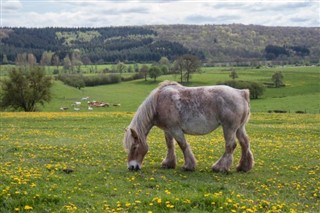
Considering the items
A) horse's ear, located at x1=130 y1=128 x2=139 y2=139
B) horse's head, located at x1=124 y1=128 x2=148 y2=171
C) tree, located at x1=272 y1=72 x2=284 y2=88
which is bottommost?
tree, located at x1=272 y1=72 x2=284 y2=88

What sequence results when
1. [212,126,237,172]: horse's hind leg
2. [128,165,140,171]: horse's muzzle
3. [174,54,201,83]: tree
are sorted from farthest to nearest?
[174,54,201,83]: tree
[212,126,237,172]: horse's hind leg
[128,165,140,171]: horse's muzzle

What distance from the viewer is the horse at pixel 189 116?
A: 12.7 metres

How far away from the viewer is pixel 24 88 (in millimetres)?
56375

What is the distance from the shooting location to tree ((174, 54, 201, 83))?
10036 cm

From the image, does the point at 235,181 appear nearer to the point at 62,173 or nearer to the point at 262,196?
the point at 262,196

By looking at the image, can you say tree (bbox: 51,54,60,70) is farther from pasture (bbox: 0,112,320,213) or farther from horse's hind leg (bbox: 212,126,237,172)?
horse's hind leg (bbox: 212,126,237,172)

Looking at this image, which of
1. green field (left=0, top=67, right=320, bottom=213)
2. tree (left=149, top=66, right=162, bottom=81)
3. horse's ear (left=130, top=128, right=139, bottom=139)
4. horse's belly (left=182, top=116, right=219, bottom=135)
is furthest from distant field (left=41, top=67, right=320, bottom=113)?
horse's belly (left=182, top=116, right=219, bottom=135)

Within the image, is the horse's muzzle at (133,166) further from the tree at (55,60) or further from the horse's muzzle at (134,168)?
the tree at (55,60)

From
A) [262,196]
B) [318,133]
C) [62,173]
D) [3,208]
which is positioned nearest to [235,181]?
[262,196]

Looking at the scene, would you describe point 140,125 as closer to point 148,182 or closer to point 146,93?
point 148,182

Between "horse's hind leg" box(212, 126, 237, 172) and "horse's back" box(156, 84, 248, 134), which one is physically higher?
"horse's back" box(156, 84, 248, 134)

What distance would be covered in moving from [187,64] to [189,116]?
91.4 m

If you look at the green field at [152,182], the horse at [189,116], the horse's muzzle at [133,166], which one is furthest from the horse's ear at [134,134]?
the green field at [152,182]

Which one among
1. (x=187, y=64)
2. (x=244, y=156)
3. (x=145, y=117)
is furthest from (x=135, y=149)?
(x=187, y=64)
